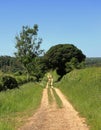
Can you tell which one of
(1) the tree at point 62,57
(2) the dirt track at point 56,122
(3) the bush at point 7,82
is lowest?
(2) the dirt track at point 56,122

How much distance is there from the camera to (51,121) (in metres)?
17.1

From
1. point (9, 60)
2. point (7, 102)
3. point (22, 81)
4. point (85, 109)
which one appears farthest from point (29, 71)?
point (9, 60)

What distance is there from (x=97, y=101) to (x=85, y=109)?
1.30m

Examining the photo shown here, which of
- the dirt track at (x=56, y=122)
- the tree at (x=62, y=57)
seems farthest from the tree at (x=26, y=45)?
the dirt track at (x=56, y=122)

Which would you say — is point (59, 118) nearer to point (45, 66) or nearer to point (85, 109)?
point (85, 109)

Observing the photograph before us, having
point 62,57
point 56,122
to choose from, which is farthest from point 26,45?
point 56,122

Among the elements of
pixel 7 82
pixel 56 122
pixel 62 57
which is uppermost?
pixel 62 57

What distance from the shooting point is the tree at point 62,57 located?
79.3 m

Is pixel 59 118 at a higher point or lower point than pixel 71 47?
lower

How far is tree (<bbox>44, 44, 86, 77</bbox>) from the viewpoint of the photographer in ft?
260

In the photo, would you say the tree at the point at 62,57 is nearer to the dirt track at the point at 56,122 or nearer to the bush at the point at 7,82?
the bush at the point at 7,82

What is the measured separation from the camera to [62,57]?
79875 mm

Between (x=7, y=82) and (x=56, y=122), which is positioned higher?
(x=7, y=82)

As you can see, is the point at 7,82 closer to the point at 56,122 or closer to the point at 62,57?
the point at 62,57
